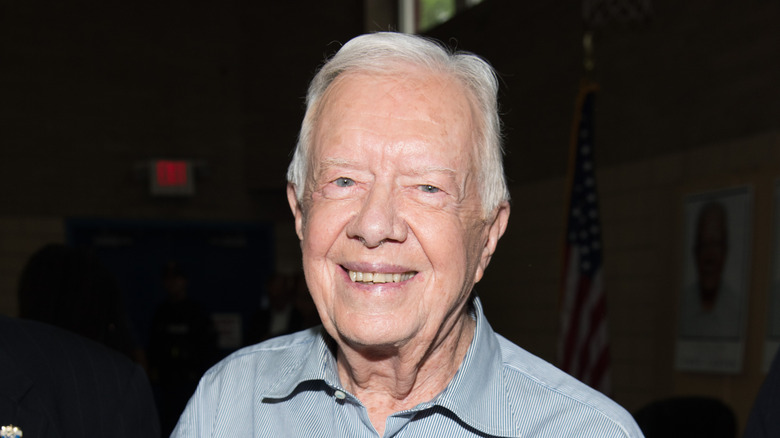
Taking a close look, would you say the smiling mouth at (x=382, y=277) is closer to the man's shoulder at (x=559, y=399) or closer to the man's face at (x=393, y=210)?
the man's face at (x=393, y=210)

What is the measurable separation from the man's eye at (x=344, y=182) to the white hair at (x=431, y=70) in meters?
0.11

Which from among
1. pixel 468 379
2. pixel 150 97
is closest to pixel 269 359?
pixel 468 379

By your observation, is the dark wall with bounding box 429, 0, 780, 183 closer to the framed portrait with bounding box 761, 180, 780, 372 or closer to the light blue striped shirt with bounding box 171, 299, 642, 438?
the framed portrait with bounding box 761, 180, 780, 372

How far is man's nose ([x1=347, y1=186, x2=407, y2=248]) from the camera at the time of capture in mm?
1346

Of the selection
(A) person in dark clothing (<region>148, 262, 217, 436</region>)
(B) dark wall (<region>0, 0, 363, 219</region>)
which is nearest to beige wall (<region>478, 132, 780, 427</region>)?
(A) person in dark clothing (<region>148, 262, 217, 436</region>)

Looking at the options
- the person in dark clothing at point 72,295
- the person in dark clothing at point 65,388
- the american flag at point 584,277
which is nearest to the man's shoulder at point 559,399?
the person in dark clothing at point 65,388

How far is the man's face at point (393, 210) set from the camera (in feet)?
4.50

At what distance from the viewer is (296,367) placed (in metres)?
1.59

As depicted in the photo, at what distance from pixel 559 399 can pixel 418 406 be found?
25 cm

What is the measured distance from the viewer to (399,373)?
1.48m

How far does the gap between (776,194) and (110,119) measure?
7.15 meters

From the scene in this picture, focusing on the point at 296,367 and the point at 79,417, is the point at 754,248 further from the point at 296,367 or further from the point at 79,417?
the point at 79,417

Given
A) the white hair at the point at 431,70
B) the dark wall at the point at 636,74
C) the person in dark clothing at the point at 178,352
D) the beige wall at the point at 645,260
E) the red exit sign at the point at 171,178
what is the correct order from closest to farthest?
the white hair at the point at 431,70, the beige wall at the point at 645,260, the dark wall at the point at 636,74, the person in dark clothing at the point at 178,352, the red exit sign at the point at 171,178

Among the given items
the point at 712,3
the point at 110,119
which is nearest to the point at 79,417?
the point at 712,3
